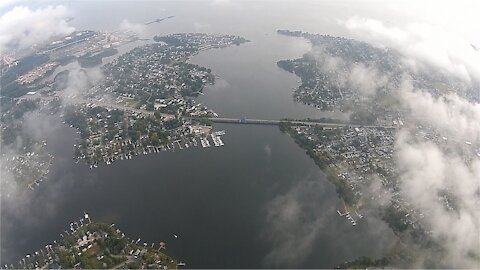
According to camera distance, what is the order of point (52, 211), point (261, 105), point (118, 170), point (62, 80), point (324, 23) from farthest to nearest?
1. point (324, 23)
2. point (62, 80)
3. point (261, 105)
4. point (118, 170)
5. point (52, 211)

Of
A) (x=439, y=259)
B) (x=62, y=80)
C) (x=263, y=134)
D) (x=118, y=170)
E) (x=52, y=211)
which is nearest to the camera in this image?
(x=439, y=259)

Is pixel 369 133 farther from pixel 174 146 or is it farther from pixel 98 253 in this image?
pixel 98 253

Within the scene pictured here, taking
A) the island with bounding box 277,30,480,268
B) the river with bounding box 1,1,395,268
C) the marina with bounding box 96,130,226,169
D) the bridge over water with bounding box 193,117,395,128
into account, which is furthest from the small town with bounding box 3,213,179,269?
the bridge over water with bounding box 193,117,395,128

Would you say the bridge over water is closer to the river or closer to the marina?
the river

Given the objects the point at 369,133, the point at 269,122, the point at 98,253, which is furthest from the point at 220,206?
the point at 369,133

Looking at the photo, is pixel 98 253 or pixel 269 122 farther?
pixel 269 122

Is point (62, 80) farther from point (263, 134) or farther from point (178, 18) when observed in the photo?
point (178, 18)

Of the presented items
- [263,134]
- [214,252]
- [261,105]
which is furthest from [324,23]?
[214,252]

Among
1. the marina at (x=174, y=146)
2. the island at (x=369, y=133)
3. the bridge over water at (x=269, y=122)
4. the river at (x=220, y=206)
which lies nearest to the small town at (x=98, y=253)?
the river at (x=220, y=206)

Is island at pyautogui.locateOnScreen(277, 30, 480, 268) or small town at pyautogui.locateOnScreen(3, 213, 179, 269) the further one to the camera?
island at pyautogui.locateOnScreen(277, 30, 480, 268)
